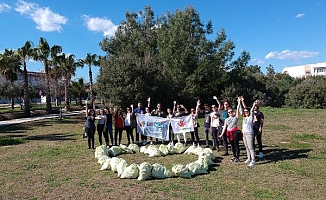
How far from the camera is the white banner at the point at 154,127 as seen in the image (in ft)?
40.1

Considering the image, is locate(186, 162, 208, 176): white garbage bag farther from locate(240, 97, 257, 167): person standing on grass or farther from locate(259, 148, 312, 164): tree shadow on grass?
locate(259, 148, 312, 164): tree shadow on grass

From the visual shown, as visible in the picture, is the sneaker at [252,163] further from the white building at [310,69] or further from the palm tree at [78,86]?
the white building at [310,69]

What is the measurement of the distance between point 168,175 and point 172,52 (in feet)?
82.3

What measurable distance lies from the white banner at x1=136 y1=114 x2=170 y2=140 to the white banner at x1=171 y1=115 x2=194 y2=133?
0.29 meters

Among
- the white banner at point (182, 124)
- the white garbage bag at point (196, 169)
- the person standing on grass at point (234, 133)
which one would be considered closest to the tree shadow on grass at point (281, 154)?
the person standing on grass at point (234, 133)

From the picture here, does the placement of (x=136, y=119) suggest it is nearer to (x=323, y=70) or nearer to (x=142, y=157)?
(x=142, y=157)

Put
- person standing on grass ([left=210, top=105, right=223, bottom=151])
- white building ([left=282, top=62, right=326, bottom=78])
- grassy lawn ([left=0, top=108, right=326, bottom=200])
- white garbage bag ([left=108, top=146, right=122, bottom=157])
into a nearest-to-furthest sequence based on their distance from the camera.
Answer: grassy lawn ([left=0, top=108, right=326, bottom=200]) → white garbage bag ([left=108, top=146, right=122, bottom=157]) → person standing on grass ([left=210, top=105, right=223, bottom=151]) → white building ([left=282, top=62, right=326, bottom=78])

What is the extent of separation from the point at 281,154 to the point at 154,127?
195 inches

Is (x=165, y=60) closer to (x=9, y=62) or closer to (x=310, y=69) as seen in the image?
(x=9, y=62)

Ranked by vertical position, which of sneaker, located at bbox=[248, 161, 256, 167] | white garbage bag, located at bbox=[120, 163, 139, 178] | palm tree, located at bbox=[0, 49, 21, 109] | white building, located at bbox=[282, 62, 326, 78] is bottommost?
sneaker, located at bbox=[248, 161, 256, 167]

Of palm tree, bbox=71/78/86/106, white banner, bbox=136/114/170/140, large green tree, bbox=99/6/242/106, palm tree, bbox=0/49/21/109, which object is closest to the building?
palm tree, bbox=71/78/86/106

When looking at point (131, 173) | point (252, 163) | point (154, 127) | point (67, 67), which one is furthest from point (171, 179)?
point (67, 67)

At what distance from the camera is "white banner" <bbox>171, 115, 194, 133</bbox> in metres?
11.8

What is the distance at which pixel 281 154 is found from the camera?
995cm
